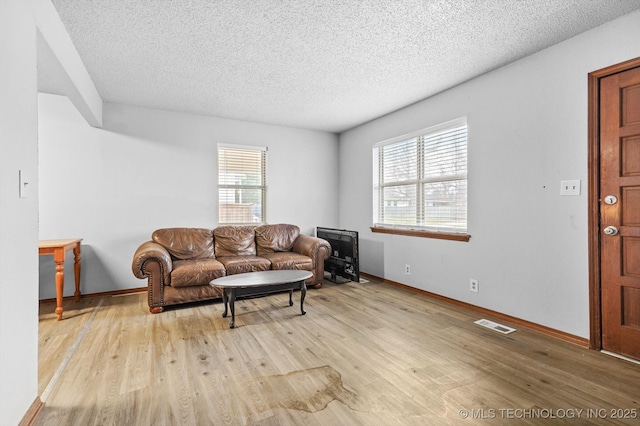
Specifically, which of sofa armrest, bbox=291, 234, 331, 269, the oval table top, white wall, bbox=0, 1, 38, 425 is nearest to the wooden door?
the oval table top

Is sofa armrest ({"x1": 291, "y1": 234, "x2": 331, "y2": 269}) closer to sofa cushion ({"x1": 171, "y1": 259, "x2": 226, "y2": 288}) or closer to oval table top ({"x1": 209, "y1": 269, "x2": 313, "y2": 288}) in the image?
oval table top ({"x1": 209, "y1": 269, "x2": 313, "y2": 288})

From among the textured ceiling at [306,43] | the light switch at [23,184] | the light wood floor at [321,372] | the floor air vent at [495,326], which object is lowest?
the light wood floor at [321,372]

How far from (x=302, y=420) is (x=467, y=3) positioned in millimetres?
2712

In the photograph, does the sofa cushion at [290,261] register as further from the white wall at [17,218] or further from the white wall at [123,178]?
the white wall at [17,218]

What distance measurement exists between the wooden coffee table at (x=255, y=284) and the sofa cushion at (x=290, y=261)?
59cm

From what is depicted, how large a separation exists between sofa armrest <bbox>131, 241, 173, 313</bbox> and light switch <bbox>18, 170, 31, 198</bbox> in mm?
1801

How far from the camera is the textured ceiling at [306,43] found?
7.10 ft

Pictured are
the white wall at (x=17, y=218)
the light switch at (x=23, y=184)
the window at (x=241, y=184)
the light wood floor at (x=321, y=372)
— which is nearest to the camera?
the white wall at (x=17, y=218)

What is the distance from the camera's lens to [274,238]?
4.70 meters

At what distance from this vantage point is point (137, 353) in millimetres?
2408

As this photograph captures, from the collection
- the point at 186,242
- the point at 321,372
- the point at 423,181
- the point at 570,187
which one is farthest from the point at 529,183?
the point at 186,242

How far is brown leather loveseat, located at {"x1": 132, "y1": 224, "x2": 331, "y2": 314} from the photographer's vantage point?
3367 mm

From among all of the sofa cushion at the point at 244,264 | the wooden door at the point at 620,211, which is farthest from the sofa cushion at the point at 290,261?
the wooden door at the point at 620,211

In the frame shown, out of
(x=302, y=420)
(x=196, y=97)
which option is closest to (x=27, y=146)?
(x=302, y=420)
